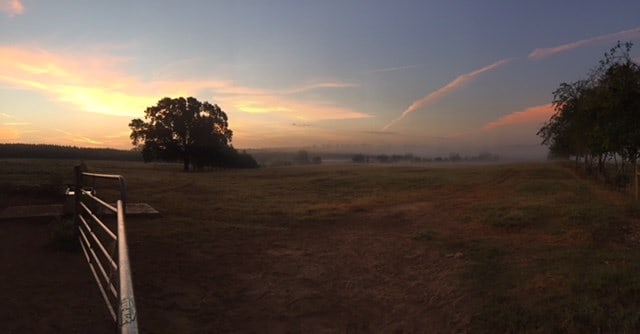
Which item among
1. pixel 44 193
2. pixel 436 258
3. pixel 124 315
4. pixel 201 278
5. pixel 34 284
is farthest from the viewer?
pixel 44 193

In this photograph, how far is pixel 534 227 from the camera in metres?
11.4

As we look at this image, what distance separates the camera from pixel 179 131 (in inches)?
1807

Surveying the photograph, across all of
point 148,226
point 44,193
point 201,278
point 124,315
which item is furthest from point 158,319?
point 44,193

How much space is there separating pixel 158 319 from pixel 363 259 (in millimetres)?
4075

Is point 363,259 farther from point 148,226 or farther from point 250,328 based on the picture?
point 148,226

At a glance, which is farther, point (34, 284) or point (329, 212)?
point (329, 212)

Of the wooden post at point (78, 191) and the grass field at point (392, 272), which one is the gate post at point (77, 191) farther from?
the grass field at point (392, 272)

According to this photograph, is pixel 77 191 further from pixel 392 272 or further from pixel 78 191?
pixel 392 272

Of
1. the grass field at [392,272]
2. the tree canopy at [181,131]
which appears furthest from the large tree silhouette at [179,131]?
the grass field at [392,272]

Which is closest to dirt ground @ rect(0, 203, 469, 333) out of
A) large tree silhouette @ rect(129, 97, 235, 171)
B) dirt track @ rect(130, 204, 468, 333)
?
dirt track @ rect(130, 204, 468, 333)

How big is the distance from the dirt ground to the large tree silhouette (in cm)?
3625

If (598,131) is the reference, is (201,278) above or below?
below

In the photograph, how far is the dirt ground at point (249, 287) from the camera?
18.7ft

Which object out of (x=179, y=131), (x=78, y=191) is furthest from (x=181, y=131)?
(x=78, y=191)
